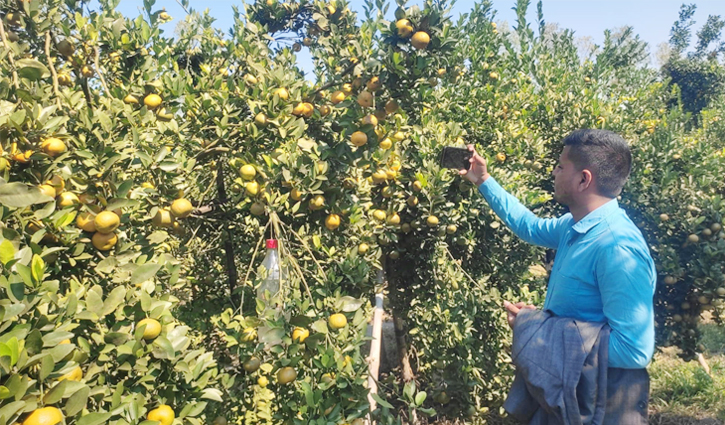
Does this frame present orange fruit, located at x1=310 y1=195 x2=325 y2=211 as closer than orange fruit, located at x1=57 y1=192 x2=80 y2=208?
No

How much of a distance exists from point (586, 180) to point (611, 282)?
39 cm

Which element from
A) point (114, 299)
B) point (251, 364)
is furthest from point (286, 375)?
point (114, 299)

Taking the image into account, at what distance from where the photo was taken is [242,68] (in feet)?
8.19

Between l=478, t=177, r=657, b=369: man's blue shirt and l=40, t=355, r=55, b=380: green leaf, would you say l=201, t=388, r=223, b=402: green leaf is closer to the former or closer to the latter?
l=40, t=355, r=55, b=380: green leaf

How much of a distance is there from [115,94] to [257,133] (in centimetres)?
53

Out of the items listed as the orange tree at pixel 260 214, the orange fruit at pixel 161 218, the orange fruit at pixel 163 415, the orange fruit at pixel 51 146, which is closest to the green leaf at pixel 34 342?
the orange tree at pixel 260 214

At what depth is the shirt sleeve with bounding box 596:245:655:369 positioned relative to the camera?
1.34 meters

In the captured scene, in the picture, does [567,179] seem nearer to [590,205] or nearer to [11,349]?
[590,205]

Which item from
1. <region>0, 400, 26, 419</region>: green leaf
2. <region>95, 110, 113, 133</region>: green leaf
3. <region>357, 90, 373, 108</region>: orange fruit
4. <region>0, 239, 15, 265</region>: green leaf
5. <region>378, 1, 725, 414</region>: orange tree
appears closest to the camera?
<region>0, 400, 26, 419</region>: green leaf

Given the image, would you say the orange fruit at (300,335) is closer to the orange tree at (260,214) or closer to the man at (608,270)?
the orange tree at (260,214)

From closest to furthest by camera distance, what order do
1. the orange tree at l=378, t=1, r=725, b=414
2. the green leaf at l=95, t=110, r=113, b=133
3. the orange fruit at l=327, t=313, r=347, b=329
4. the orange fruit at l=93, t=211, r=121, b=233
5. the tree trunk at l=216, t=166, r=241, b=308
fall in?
the orange fruit at l=93, t=211, r=121, b=233 → the green leaf at l=95, t=110, r=113, b=133 → the orange fruit at l=327, t=313, r=347, b=329 → the tree trunk at l=216, t=166, r=241, b=308 → the orange tree at l=378, t=1, r=725, b=414

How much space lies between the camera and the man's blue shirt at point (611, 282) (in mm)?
1342

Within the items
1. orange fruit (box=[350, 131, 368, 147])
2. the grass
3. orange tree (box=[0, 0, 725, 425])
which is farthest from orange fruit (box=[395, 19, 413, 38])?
the grass

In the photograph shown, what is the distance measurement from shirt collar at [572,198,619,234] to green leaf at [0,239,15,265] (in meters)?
1.55
